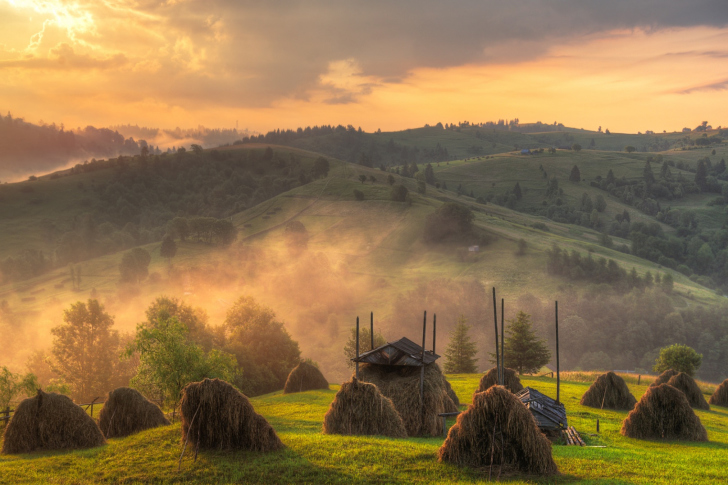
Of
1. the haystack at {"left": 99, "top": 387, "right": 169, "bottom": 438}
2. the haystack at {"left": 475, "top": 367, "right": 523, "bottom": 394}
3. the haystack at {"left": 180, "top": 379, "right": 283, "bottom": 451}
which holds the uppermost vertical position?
the haystack at {"left": 180, "top": 379, "right": 283, "bottom": 451}

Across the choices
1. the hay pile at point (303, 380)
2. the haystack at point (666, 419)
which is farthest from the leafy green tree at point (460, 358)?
the haystack at point (666, 419)

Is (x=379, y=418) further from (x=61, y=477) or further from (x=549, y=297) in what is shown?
(x=549, y=297)

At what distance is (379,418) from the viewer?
28.4m

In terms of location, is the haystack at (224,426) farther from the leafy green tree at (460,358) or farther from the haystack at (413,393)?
the leafy green tree at (460,358)

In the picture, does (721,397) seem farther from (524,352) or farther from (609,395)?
(524,352)

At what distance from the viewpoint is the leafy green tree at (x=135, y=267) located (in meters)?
159

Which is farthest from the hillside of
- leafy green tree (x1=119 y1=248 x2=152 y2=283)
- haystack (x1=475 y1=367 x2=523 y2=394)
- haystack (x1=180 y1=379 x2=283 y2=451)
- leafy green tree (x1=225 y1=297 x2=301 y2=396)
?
haystack (x1=180 y1=379 x2=283 y2=451)

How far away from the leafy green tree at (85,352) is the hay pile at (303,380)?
3473 cm

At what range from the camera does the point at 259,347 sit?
79.6m

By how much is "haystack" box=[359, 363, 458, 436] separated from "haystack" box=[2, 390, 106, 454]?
1788cm

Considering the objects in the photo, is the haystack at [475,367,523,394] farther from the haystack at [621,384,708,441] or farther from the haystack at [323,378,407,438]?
the haystack at [323,378,407,438]

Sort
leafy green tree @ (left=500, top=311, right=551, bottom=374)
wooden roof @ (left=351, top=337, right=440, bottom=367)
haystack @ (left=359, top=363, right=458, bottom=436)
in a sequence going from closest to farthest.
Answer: haystack @ (left=359, top=363, right=458, bottom=436) < wooden roof @ (left=351, top=337, right=440, bottom=367) < leafy green tree @ (left=500, top=311, right=551, bottom=374)

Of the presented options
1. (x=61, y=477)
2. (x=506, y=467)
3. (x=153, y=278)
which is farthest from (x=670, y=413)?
(x=153, y=278)

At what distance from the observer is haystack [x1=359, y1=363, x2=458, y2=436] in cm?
3325
